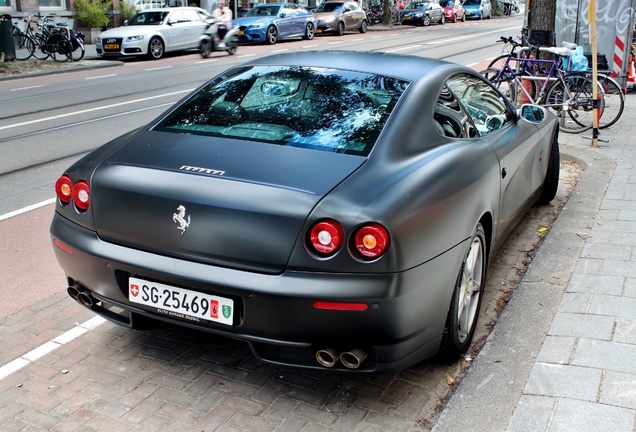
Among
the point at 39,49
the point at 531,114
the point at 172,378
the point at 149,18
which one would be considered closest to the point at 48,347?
the point at 172,378

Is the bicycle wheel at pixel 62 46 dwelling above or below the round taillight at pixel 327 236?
below

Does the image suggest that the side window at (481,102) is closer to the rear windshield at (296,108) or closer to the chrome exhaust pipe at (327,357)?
the rear windshield at (296,108)

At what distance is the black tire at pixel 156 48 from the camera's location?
22766 mm

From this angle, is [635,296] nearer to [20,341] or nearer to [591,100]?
[20,341]

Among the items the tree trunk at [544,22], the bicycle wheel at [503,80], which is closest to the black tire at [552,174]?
the bicycle wheel at [503,80]

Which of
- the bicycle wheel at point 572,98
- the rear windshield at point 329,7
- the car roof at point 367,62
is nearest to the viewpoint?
the car roof at point 367,62

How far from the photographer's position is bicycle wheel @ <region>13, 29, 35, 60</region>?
2125 cm

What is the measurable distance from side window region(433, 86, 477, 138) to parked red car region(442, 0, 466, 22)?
45.7 metres

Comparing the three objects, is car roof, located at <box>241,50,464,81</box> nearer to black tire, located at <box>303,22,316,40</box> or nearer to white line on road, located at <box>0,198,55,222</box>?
white line on road, located at <box>0,198,55,222</box>

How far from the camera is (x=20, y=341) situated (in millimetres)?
4070

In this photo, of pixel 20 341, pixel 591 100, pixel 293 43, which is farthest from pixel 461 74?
pixel 293 43

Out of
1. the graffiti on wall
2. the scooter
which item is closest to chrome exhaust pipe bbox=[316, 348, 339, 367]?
the graffiti on wall

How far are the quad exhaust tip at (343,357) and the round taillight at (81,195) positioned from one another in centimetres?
134

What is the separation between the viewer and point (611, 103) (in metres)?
9.95
